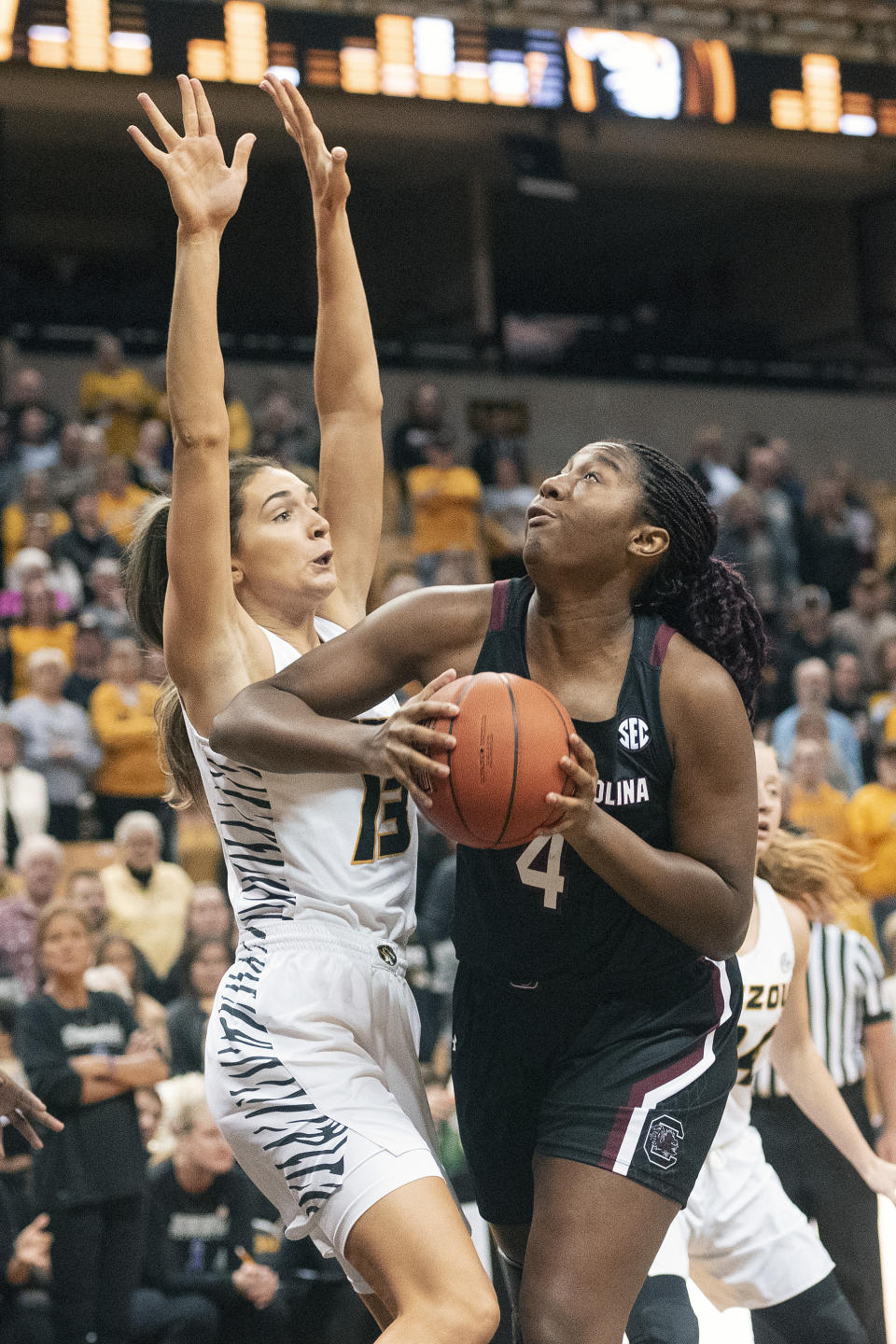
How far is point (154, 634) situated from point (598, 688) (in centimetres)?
94

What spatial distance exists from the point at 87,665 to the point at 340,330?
A: 497cm

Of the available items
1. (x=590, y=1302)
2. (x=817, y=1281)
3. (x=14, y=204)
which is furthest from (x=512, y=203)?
(x=590, y=1302)

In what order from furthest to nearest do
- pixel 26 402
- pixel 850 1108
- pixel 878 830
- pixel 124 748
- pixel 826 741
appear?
1. pixel 26 402
2. pixel 826 741
3. pixel 878 830
4. pixel 124 748
5. pixel 850 1108

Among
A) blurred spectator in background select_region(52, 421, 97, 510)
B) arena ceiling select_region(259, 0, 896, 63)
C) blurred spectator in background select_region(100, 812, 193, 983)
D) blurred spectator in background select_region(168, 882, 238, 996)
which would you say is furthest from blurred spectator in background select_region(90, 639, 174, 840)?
arena ceiling select_region(259, 0, 896, 63)

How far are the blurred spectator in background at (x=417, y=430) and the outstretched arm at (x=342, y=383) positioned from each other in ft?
26.1

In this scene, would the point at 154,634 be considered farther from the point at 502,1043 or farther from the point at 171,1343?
the point at 171,1343

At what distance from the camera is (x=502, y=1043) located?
2.71 meters

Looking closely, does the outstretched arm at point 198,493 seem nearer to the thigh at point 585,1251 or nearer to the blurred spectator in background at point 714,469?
the thigh at point 585,1251

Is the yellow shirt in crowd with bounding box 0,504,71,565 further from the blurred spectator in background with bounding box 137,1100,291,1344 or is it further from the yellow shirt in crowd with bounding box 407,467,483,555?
the blurred spectator in background with bounding box 137,1100,291,1344

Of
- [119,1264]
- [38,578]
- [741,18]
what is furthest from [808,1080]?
[741,18]

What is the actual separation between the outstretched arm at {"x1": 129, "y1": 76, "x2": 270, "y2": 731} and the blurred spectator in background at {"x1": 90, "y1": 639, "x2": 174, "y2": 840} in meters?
4.91

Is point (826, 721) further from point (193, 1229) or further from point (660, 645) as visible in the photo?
point (660, 645)

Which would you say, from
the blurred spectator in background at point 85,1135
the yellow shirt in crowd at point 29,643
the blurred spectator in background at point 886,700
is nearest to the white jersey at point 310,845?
the blurred spectator in background at point 85,1135

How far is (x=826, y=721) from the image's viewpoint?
8.56 metres
